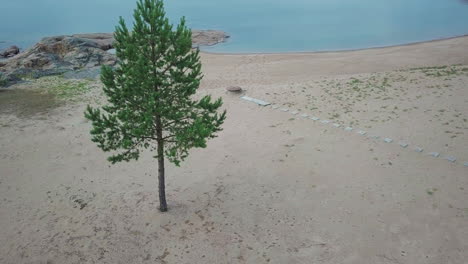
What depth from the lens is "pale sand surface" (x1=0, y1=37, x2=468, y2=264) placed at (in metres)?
12.0

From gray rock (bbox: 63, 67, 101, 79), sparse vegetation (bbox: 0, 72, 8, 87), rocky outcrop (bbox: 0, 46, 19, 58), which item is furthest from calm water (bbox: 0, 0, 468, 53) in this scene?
sparse vegetation (bbox: 0, 72, 8, 87)

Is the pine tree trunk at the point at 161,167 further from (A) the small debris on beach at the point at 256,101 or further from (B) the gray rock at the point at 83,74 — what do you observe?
(B) the gray rock at the point at 83,74

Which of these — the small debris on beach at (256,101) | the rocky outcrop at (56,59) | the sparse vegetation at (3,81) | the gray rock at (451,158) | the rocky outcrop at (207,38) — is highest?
the rocky outcrop at (207,38)

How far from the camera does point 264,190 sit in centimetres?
1527

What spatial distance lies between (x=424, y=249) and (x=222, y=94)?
20.0 m

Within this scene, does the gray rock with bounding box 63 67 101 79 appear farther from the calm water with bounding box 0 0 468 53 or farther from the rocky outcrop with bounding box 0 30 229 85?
the calm water with bounding box 0 0 468 53

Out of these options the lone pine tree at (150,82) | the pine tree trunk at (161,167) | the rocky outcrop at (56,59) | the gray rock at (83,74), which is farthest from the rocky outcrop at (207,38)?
the lone pine tree at (150,82)

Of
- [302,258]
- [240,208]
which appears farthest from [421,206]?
[240,208]

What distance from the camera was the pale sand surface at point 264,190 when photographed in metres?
12.0

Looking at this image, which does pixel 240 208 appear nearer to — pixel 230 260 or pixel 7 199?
pixel 230 260

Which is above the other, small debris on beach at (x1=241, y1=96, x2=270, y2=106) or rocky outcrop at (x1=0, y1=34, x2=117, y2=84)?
rocky outcrop at (x1=0, y1=34, x2=117, y2=84)

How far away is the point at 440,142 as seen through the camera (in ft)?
58.1

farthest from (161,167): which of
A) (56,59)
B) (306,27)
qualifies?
(306,27)

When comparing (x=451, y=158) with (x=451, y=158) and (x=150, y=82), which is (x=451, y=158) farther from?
(x=150, y=82)
